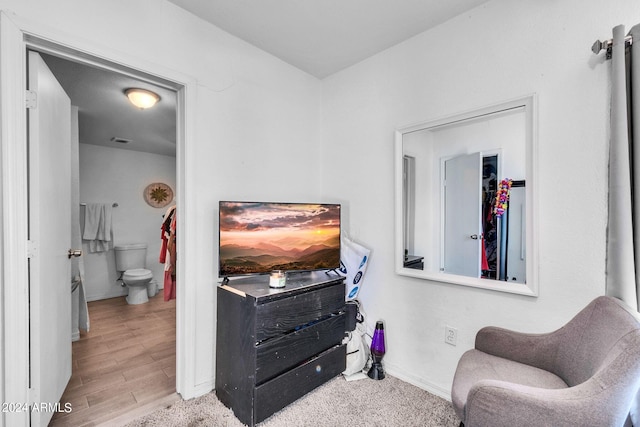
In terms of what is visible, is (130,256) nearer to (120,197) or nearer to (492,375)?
(120,197)

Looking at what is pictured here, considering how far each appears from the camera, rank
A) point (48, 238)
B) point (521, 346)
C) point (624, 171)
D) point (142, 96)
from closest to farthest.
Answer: point (624, 171)
point (521, 346)
point (48, 238)
point (142, 96)

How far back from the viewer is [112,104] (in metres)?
3.02

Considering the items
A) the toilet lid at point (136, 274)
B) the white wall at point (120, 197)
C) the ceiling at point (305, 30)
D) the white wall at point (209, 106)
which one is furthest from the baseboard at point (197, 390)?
the white wall at point (120, 197)

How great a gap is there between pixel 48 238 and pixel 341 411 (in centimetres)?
197

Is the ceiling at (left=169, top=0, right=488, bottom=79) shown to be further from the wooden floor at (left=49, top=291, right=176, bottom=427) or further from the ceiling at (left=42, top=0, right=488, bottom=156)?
the wooden floor at (left=49, top=291, right=176, bottom=427)

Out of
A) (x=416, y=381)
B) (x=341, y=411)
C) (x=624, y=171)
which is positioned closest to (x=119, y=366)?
(x=341, y=411)

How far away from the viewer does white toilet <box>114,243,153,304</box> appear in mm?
4035

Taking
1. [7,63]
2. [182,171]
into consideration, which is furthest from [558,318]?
[7,63]

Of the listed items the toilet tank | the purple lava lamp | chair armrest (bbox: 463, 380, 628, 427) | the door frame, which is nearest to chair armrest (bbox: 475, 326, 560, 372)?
chair armrest (bbox: 463, 380, 628, 427)

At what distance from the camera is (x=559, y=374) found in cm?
139

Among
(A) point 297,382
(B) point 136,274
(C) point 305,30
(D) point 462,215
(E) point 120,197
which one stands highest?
(C) point 305,30

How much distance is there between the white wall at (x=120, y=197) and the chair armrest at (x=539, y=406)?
5056mm

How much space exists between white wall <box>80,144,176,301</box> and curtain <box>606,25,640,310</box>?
18.1ft

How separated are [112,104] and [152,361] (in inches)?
99.9
